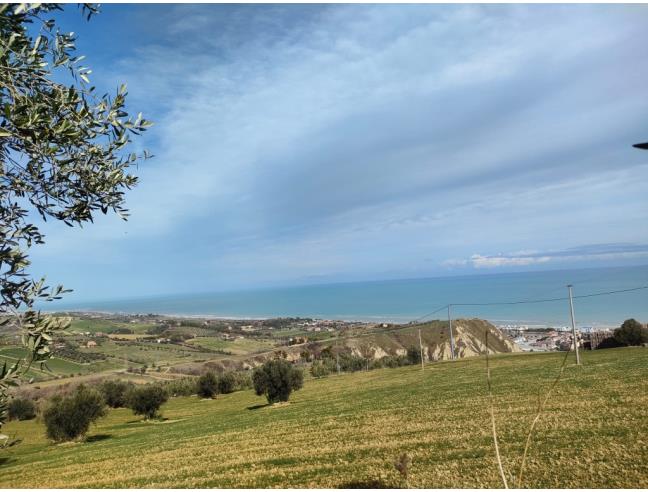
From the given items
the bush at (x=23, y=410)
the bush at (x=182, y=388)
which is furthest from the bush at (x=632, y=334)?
the bush at (x=23, y=410)

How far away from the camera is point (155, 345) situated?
416 feet

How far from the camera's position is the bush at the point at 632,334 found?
38.5 m

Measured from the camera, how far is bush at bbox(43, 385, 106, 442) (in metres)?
30.0

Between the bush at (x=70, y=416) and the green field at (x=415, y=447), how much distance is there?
14.3ft

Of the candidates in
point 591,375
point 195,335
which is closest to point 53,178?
point 591,375

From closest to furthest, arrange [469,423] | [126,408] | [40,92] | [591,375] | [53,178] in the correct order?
[40,92]
[53,178]
[469,423]
[591,375]
[126,408]

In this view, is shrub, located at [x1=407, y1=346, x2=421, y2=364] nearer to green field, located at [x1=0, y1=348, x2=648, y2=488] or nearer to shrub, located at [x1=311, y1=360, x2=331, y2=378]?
shrub, located at [x1=311, y1=360, x2=331, y2=378]

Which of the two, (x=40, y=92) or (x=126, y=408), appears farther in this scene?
(x=126, y=408)

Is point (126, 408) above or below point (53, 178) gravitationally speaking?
below

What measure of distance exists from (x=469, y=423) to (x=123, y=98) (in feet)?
48.3

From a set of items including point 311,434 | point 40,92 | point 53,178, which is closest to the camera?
point 40,92

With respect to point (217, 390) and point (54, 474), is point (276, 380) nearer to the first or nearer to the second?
point (54, 474)

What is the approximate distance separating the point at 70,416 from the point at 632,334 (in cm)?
4952

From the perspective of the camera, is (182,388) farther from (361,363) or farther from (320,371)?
(361,363)
